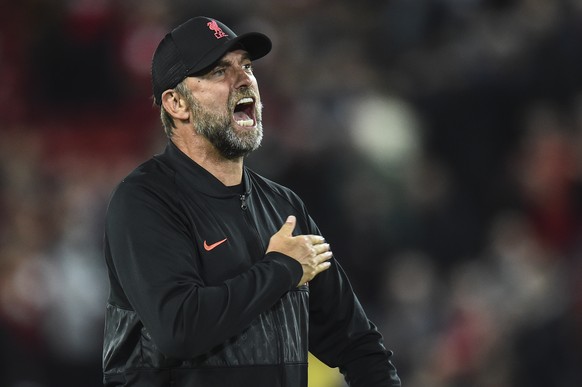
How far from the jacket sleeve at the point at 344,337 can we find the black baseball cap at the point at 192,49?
0.65 metres

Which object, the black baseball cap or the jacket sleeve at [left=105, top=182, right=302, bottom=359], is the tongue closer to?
the black baseball cap

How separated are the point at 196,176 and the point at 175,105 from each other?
0.78 feet

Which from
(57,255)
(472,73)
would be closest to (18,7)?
(57,255)

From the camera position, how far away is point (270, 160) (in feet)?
25.9

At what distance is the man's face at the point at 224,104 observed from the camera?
319 cm

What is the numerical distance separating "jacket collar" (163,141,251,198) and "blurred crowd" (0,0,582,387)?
319 cm

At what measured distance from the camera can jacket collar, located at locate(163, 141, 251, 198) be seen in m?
3.17

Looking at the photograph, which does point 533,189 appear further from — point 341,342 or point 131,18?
point 341,342

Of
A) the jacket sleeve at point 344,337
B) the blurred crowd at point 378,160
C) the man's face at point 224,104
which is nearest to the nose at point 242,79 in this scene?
the man's face at point 224,104

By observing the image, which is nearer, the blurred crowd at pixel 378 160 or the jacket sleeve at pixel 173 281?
the jacket sleeve at pixel 173 281

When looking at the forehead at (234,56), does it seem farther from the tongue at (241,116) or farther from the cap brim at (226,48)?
the tongue at (241,116)

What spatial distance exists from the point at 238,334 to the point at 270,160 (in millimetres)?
4969

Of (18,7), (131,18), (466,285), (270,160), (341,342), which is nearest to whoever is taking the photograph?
(341,342)

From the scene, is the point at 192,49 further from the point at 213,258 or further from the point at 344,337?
the point at 344,337
